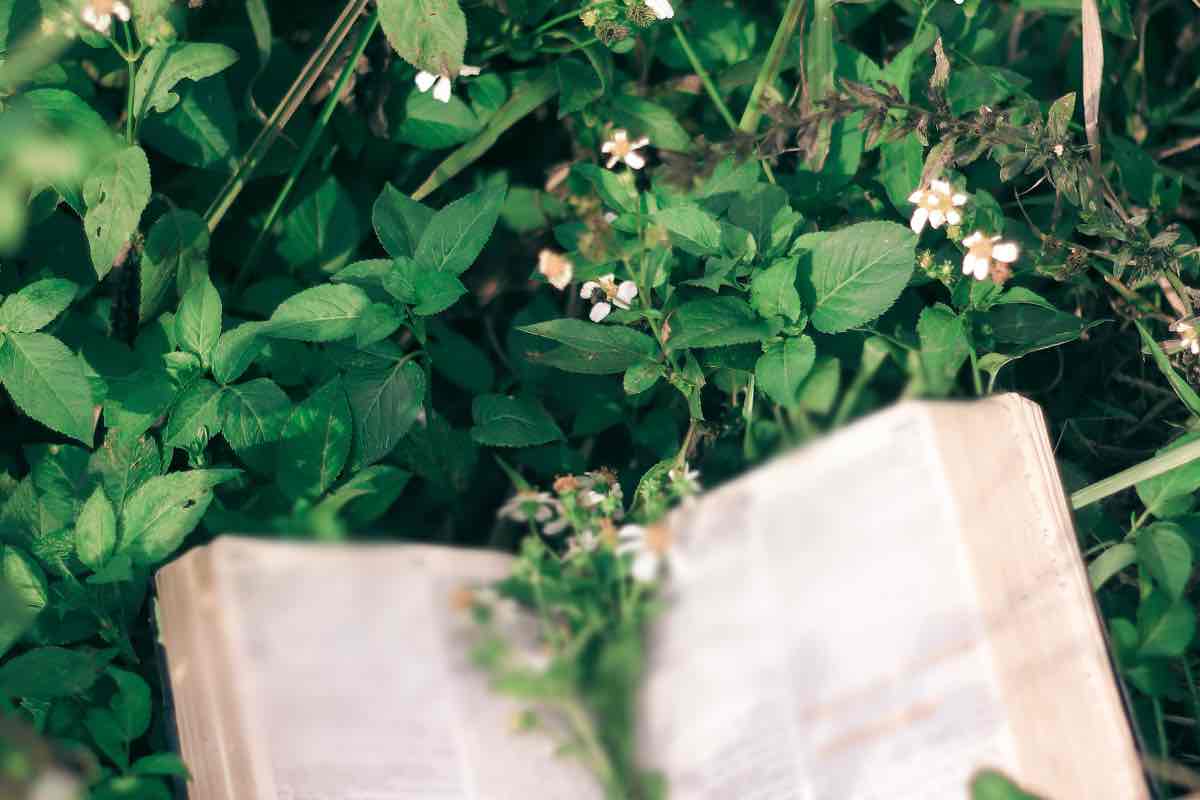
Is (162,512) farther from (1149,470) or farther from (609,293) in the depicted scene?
(1149,470)

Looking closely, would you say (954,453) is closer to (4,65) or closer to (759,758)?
(759,758)

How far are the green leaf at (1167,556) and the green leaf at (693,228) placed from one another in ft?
1.76

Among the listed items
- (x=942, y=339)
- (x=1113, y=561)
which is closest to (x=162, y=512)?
(x=942, y=339)

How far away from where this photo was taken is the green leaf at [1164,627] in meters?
1.08

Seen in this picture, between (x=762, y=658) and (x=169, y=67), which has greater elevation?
(x=169, y=67)

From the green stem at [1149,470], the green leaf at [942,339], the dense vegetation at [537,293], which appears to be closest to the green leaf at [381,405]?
the dense vegetation at [537,293]

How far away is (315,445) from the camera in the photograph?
4.04ft

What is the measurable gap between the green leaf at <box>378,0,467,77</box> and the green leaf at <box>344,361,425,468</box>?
0.37m

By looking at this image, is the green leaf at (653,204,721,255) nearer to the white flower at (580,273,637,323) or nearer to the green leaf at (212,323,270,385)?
the white flower at (580,273,637,323)

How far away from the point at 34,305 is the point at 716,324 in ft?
2.46

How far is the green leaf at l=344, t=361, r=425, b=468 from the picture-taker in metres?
1.25

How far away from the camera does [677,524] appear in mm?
982

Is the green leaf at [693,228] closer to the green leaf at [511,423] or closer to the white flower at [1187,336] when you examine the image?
the green leaf at [511,423]

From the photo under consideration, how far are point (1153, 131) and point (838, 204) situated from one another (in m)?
0.60
